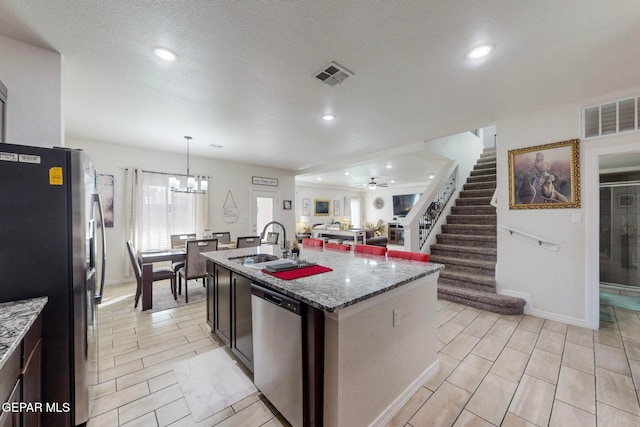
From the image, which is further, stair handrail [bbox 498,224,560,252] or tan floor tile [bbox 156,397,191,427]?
stair handrail [bbox 498,224,560,252]

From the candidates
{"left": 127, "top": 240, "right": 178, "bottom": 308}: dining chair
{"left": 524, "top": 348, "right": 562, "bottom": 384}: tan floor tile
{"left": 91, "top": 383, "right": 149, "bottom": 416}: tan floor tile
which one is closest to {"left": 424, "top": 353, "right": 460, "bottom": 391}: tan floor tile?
{"left": 524, "top": 348, "right": 562, "bottom": 384}: tan floor tile

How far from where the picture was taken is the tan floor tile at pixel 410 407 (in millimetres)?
1617

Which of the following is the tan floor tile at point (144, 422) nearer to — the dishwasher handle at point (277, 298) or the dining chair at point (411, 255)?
the dishwasher handle at point (277, 298)

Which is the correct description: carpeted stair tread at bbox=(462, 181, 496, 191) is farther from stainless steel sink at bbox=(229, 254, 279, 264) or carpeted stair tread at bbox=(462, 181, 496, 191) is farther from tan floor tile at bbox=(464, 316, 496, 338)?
stainless steel sink at bbox=(229, 254, 279, 264)

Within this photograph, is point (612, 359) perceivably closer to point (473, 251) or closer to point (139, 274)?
point (473, 251)

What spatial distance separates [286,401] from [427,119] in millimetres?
3529

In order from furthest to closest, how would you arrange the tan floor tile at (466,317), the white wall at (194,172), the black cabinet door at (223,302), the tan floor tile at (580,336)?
1. the white wall at (194,172)
2. the tan floor tile at (466,317)
3. the tan floor tile at (580,336)
4. the black cabinet door at (223,302)

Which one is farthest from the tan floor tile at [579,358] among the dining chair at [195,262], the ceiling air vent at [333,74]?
the dining chair at [195,262]

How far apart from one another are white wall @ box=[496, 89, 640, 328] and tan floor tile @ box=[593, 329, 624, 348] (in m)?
0.13

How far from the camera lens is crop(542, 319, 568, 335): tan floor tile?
2830 millimetres

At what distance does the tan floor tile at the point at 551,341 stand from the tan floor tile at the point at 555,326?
3.3 inches

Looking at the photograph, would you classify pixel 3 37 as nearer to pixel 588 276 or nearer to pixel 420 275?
pixel 420 275

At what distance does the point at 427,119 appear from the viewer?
11.3 feet

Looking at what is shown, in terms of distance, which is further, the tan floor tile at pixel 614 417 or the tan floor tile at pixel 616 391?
the tan floor tile at pixel 616 391
